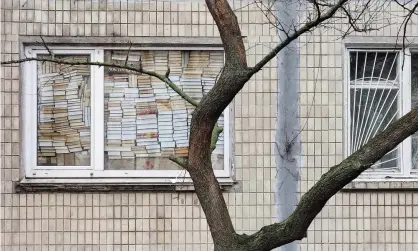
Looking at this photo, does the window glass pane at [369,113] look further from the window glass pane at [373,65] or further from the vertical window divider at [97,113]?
the vertical window divider at [97,113]

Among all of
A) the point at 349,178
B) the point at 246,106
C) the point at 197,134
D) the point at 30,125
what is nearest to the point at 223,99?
the point at 197,134

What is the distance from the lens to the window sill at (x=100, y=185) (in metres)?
8.16

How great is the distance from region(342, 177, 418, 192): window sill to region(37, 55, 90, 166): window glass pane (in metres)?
2.75

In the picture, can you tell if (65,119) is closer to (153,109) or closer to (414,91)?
(153,109)

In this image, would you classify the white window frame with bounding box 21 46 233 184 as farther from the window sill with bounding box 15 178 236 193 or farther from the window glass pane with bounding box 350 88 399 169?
the window glass pane with bounding box 350 88 399 169

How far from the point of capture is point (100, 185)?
8.18m

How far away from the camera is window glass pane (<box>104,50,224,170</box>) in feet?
27.5

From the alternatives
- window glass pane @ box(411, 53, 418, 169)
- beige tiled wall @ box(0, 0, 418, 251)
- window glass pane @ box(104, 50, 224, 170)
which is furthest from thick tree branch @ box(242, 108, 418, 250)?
window glass pane @ box(411, 53, 418, 169)

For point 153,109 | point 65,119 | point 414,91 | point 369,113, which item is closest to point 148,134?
point 153,109

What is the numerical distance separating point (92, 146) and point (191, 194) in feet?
3.72

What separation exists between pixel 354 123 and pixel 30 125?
11.1 ft

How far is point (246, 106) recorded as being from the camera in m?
8.29

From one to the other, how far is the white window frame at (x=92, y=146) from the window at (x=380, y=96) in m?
1.36

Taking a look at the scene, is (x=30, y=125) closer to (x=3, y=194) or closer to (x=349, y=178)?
(x=3, y=194)
